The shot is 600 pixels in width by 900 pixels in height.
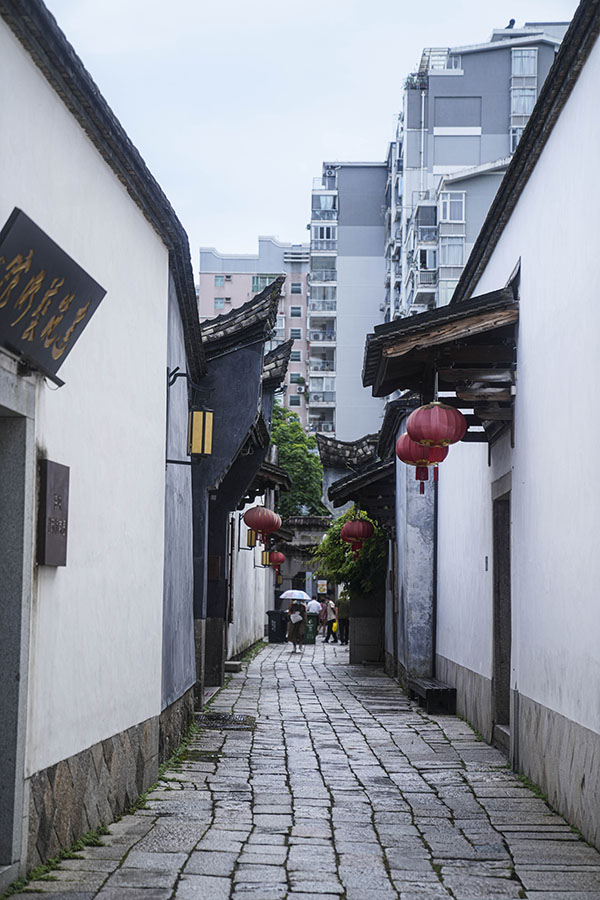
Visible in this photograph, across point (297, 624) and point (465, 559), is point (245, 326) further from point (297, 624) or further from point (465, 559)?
point (297, 624)

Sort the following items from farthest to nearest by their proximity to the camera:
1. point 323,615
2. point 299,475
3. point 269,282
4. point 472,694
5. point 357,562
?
point 269,282
point 299,475
point 323,615
point 357,562
point 472,694

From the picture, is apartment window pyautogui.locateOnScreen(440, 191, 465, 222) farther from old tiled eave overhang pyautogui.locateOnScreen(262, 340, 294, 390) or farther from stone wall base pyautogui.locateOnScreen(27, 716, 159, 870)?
stone wall base pyautogui.locateOnScreen(27, 716, 159, 870)

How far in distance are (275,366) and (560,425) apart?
9172mm

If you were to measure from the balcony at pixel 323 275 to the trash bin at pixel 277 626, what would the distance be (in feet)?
115

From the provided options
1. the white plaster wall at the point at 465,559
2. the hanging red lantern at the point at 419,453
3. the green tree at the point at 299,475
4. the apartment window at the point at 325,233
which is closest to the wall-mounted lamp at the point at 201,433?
the hanging red lantern at the point at 419,453

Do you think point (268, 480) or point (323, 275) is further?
point (323, 275)

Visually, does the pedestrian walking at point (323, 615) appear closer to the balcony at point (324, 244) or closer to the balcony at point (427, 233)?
the balcony at point (427, 233)

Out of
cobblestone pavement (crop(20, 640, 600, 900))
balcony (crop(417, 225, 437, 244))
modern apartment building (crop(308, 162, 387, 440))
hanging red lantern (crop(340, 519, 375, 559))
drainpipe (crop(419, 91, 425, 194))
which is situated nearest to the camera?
cobblestone pavement (crop(20, 640, 600, 900))

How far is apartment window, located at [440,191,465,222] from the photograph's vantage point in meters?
41.8

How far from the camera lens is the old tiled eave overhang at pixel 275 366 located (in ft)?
57.1

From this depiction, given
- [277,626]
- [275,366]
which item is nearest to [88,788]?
[275,366]

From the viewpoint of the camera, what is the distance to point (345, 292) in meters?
67.3

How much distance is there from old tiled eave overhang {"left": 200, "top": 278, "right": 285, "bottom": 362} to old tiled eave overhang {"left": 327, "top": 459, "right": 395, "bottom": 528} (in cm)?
722

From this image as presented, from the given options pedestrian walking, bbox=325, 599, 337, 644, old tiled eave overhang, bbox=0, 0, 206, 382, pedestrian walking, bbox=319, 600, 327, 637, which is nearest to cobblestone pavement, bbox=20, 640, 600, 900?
old tiled eave overhang, bbox=0, 0, 206, 382
